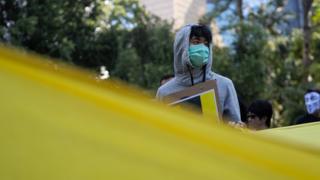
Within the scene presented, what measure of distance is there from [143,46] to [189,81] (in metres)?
13.7

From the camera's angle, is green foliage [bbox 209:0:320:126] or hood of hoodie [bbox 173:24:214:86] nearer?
hood of hoodie [bbox 173:24:214:86]

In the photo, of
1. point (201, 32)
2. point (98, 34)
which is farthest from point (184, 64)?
point (98, 34)

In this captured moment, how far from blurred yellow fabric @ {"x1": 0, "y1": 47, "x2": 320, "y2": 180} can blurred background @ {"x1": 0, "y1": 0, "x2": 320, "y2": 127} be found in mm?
12184

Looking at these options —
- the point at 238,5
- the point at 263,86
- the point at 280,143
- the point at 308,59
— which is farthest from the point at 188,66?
the point at 238,5

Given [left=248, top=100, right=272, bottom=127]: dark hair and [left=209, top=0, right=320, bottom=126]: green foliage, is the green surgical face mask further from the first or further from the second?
[left=209, top=0, right=320, bottom=126]: green foliage

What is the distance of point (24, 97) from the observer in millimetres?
1575

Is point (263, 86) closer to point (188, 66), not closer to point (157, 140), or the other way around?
point (188, 66)

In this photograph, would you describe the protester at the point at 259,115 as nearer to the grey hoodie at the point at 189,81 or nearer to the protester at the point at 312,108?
the protester at the point at 312,108

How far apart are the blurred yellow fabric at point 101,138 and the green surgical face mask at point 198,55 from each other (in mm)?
2004

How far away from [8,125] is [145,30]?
15.9m

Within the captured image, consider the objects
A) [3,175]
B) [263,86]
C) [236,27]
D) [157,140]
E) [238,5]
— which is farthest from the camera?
[238,5]

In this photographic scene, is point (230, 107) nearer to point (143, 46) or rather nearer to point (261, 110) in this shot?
point (261, 110)

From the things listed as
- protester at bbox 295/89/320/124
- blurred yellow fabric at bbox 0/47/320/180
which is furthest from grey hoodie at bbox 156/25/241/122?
protester at bbox 295/89/320/124

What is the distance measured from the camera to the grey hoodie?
3586 mm
